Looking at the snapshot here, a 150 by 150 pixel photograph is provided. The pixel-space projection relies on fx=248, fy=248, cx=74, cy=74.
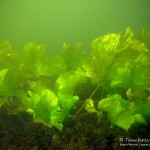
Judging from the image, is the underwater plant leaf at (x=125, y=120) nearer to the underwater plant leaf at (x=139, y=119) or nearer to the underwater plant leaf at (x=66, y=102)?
the underwater plant leaf at (x=139, y=119)

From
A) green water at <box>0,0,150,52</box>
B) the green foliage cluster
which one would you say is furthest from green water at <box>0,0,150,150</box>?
green water at <box>0,0,150,52</box>

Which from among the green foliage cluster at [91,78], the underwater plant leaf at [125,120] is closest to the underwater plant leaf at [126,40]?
the green foliage cluster at [91,78]

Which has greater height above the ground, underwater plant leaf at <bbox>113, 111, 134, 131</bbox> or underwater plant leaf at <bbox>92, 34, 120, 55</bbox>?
underwater plant leaf at <bbox>92, 34, 120, 55</bbox>

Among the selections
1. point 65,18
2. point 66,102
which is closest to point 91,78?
point 66,102

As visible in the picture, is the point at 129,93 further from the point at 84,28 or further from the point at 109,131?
the point at 84,28

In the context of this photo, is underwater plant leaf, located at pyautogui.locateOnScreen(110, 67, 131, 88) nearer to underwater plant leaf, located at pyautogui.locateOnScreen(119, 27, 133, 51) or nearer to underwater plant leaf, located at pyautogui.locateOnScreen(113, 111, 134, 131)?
underwater plant leaf, located at pyautogui.locateOnScreen(119, 27, 133, 51)

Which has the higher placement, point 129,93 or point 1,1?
point 1,1

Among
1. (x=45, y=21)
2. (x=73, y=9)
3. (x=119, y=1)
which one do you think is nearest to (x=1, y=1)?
(x=45, y=21)

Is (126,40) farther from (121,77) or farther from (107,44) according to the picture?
(121,77)
